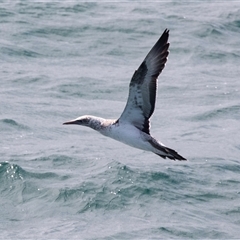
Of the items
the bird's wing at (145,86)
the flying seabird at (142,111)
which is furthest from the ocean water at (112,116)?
the bird's wing at (145,86)

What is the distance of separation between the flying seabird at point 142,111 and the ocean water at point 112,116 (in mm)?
1576

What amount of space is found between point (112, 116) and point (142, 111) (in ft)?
17.8

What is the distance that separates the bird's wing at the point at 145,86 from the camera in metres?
12.2

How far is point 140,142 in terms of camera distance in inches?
491

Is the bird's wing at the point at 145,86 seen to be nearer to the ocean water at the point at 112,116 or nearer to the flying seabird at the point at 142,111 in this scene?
the flying seabird at the point at 142,111

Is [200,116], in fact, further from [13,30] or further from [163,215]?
[13,30]

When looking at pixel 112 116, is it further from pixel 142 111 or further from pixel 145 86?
pixel 145 86

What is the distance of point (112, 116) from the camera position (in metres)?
18.1

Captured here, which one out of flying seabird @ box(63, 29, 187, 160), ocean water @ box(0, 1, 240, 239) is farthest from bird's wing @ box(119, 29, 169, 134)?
ocean water @ box(0, 1, 240, 239)

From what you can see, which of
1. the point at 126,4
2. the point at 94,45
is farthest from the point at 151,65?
the point at 126,4

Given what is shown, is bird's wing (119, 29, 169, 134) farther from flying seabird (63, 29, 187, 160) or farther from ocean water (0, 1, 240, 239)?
ocean water (0, 1, 240, 239)

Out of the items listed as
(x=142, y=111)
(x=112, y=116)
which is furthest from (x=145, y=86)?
(x=112, y=116)

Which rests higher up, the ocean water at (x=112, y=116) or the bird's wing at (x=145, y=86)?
the bird's wing at (x=145, y=86)

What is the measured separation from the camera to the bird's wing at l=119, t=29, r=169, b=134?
12180 millimetres
